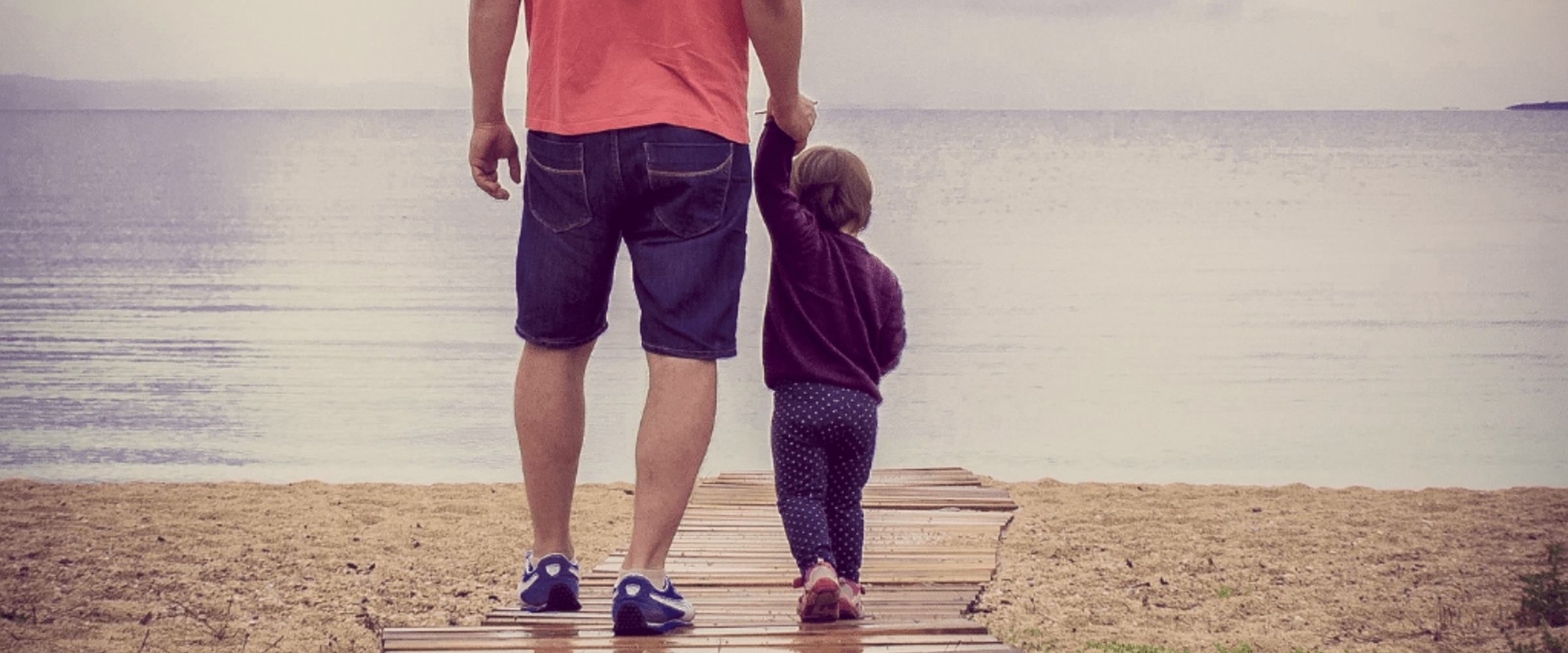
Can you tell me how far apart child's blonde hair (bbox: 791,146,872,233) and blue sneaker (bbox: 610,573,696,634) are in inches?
40.6

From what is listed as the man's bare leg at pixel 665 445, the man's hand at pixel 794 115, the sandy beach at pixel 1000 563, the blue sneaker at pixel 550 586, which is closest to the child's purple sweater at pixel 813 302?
the man's hand at pixel 794 115

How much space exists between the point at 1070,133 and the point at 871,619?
94.1 meters

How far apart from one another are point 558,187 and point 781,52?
0.52 metres

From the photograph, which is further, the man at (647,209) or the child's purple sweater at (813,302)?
the child's purple sweater at (813,302)

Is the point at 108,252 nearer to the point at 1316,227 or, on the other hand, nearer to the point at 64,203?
the point at 64,203

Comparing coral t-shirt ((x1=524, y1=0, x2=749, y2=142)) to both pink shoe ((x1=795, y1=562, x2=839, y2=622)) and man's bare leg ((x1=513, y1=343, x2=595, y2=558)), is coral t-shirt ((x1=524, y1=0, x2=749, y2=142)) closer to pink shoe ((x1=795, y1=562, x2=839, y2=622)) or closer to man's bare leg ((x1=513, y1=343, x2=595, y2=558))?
man's bare leg ((x1=513, y1=343, x2=595, y2=558))

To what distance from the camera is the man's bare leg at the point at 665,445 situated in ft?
9.32

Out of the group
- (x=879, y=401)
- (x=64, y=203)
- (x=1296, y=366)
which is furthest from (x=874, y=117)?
(x=879, y=401)

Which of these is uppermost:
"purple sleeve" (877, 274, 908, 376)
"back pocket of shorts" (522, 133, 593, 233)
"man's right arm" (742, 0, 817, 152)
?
"man's right arm" (742, 0, 817, 152)

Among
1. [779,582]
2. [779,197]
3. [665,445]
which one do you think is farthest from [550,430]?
[779,582]

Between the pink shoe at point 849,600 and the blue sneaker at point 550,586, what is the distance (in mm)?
574

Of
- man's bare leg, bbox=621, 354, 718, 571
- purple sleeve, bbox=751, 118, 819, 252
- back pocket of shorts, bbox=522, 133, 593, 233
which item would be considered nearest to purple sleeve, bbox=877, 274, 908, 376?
purple sleeve, bbox=751, 118, 819, 252

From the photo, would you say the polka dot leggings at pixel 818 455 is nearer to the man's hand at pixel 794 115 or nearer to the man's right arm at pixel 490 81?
the man's hand at pixel 794 115

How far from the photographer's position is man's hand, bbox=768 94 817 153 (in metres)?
3.01
